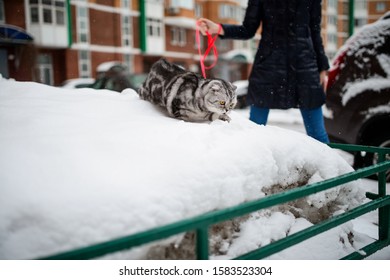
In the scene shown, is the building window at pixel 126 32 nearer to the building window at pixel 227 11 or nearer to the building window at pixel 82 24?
the building window at pixel 82 24

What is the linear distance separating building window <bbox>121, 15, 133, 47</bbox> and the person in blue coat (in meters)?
21.9

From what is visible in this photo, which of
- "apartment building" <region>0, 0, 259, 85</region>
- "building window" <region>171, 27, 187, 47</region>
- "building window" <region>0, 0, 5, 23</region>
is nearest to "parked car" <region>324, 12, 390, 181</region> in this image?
"apartment building" <region>0, 0, 259, 85</region>

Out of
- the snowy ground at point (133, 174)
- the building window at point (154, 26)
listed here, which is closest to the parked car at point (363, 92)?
the snowy ground at point (133, 174)

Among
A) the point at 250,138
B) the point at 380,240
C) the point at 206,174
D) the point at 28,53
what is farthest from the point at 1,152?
the point at 28,53

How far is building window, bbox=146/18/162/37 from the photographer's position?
24984mm

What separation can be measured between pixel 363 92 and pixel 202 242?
3.28m

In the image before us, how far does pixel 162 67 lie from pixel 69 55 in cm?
1959

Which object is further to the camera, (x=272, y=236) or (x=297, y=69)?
(x=297, y=69)

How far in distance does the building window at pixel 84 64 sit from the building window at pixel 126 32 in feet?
9.52

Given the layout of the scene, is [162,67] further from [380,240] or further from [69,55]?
[69,55]

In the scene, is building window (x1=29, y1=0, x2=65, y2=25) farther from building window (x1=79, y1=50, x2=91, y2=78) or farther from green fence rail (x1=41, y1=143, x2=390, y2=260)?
green fence rail (x1=41, y1=143, x2=390, y2=260)

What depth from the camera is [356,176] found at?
6.14 ft

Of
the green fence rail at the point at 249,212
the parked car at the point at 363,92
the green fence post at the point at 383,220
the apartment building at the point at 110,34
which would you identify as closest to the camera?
the green fence rail at the point at 249,212

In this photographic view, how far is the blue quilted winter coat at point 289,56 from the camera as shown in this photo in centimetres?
298
